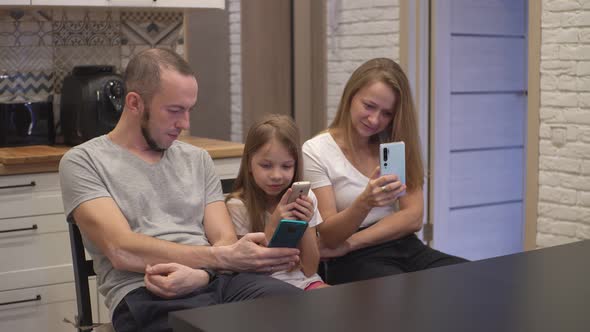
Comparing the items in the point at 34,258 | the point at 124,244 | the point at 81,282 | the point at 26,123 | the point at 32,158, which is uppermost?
the point at 26,123

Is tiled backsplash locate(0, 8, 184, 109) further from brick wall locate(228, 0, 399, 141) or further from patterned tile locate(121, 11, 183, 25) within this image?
brick wall locate(228, 0, 399, 141)

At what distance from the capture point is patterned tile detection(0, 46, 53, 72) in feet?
12.6

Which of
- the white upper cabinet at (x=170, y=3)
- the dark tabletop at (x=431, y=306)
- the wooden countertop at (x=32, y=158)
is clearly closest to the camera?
the dark tabletop at (x=431, y=306)

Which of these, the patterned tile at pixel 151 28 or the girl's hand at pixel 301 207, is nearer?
the girl's hand at pixel 301 207

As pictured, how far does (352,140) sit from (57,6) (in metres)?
1.67

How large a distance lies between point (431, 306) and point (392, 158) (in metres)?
0.87

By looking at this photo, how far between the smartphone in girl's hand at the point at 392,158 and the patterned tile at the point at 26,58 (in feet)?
7.20

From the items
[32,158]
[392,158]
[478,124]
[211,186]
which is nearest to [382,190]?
[392,158]

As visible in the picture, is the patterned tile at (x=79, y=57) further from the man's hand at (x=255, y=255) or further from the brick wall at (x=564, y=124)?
the man's hand at (x=255, y=255)

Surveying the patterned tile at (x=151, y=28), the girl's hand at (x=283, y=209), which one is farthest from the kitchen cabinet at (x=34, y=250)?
the girl's hand at (x=283, y=209)

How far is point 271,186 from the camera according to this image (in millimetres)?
2301

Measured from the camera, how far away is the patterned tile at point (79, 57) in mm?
3979

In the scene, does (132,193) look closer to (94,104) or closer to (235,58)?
(94,104)

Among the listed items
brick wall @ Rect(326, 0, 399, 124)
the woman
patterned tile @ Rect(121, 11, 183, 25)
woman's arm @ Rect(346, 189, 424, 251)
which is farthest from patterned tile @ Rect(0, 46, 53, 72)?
woman's arm @ Rect(346, 189, 424, 251)
